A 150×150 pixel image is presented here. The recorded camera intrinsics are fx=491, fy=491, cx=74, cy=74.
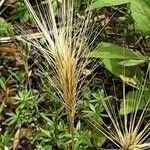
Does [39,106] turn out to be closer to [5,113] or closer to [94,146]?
[5,113]

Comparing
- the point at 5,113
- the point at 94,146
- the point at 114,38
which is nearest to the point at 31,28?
the point at 114,38

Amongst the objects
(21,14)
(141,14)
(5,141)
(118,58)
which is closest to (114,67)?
(118,58)

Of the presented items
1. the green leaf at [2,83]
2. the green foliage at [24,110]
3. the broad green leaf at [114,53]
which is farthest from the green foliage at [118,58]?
the green leaf at [2,83]

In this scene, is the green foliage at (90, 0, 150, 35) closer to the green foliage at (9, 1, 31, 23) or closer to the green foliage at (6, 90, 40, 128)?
the green foliage at (6, 90, 40, 128)

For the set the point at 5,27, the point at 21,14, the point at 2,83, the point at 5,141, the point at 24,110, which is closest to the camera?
the point at 5,141

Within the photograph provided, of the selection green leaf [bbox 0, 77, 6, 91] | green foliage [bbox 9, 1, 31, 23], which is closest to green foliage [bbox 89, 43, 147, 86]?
green leaf [bbox 0, 77, 6, 91]

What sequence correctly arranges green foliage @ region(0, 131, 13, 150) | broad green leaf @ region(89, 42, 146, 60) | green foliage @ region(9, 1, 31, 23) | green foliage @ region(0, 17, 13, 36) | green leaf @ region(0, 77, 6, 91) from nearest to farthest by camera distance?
green foliage @ region(0, 131, 13, 150), broad green leaf @ region(89, 42, 146, 60), green leaf @ region(0, 77, 6, 91), green foliage @ region(0, 17, 13, 36), green foliage @ region(9, 1, 31, 23)

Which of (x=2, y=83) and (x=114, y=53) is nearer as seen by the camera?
(x=114, y=53)

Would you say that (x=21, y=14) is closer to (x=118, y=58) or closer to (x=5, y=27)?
(x=5, y=27)

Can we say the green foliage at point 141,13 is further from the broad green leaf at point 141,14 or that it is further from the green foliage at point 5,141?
the green foliage at point 5,141
